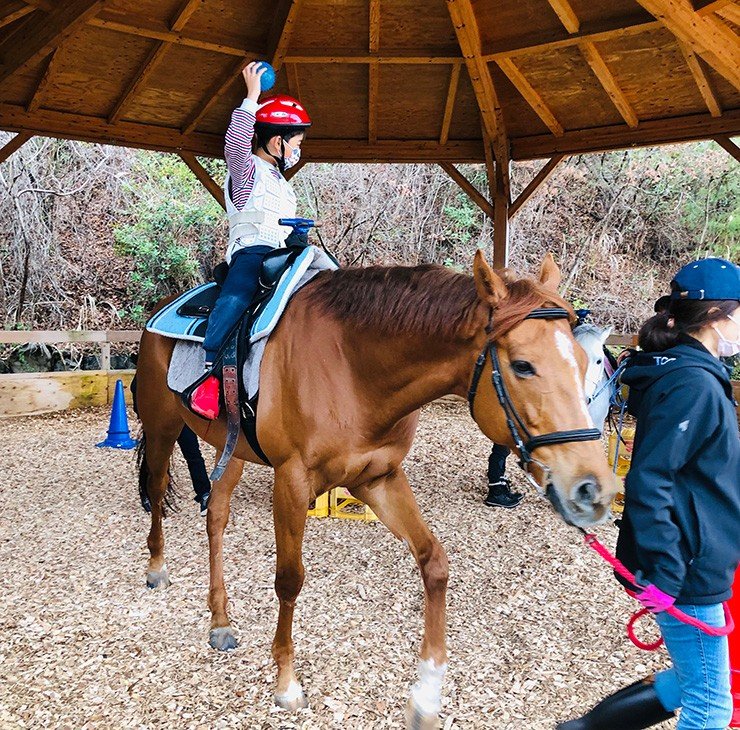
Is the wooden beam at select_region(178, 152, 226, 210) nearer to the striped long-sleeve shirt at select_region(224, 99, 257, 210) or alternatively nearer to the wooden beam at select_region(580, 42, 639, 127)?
the wooden beam at select_region(580, 42, 639, 127)

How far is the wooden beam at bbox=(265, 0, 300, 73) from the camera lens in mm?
5793

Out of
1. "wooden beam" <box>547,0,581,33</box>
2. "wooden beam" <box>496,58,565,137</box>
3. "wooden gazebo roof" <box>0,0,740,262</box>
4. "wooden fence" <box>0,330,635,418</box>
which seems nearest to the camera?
"wooden beam" <box>547,0,581,33</box>

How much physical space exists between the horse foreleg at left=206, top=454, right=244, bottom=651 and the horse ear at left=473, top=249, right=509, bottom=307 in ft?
6.44

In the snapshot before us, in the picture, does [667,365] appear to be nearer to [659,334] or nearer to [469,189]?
[659,334]

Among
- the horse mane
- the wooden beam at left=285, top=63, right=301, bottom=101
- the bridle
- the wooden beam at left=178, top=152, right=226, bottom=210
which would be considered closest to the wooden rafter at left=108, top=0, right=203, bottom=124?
the wooden beam at left=178, top=152, right=226, bottom=210

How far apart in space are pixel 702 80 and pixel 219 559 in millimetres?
6244

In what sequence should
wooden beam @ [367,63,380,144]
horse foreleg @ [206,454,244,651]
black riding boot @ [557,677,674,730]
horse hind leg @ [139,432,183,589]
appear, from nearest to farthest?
black riding boot @ [557,677,674,730], horse foreleg @ [206,454,244,651], horse hind leg @ [139,432,183,589], wooden beam @ [367,63,380,144]

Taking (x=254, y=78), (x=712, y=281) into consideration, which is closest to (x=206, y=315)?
(x=254, y=78)

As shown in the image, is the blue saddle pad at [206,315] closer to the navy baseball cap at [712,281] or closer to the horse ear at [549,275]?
the horse ear at [549,275]

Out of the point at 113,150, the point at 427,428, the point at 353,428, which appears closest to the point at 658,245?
the point at 427,428

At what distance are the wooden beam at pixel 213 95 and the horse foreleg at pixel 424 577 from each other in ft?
18.8

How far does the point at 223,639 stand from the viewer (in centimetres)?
302

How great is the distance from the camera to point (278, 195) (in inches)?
124

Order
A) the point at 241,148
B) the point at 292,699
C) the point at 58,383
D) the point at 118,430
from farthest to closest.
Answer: the point at 58,383 → the point at 118,430 → the point at 241,148 → the point at 292,699
